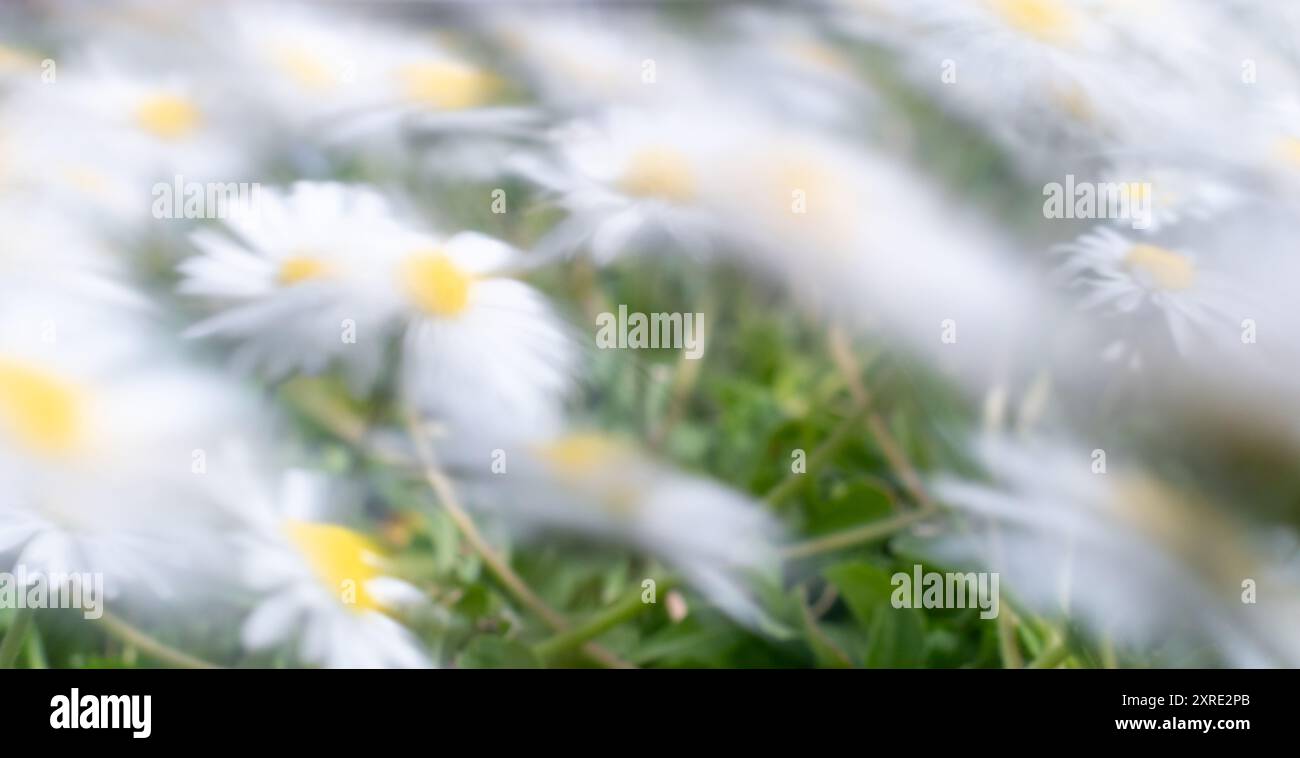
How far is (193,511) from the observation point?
16.6 inches

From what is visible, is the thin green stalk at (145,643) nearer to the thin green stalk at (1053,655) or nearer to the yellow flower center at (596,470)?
the yellow flower center at (596,470)

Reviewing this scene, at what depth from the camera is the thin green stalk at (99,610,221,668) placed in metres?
0.42

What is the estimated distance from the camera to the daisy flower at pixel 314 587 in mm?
407

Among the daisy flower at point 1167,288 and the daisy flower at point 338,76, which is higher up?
the daisy flower at point 338,76

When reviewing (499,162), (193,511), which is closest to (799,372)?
(499,162)

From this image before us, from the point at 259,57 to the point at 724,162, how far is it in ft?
0.78

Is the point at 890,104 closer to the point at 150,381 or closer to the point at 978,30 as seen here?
the point at 978,30

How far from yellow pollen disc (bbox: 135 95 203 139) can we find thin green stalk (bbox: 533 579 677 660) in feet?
0.97

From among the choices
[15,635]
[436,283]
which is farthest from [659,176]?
[15,635]

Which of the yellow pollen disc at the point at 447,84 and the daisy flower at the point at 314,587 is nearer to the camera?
the daisy flower at the point at 314,587

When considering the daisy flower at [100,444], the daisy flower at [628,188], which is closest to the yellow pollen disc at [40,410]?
the daisy flower at [100,444]

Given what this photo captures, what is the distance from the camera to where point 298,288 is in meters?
0.42

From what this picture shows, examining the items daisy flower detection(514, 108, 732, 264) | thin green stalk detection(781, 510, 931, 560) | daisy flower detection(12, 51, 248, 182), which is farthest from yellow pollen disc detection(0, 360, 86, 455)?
thin green stalk detection(781, 510, 931, 560)
